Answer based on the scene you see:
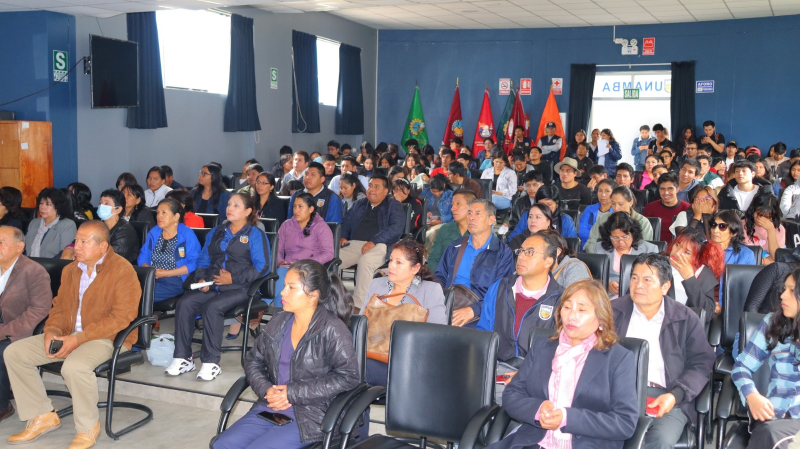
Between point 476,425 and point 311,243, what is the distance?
9.73 feet

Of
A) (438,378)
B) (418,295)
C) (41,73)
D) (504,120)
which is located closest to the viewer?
(438,378)

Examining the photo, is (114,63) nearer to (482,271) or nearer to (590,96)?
(482,271)

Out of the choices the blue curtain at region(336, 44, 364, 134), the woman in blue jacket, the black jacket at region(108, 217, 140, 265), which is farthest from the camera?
the blue curtain at region(336, 44, 364, 134)

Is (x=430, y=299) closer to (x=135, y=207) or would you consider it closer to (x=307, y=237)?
(x=307, y=237)

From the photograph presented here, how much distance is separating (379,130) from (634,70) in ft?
16.6

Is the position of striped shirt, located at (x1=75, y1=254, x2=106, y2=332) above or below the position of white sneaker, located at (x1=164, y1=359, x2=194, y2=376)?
above

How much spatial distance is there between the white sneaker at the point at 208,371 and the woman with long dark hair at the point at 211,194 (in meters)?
2.53

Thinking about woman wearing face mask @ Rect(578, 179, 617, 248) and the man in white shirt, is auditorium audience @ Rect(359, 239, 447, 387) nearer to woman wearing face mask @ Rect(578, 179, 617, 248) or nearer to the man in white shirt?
the man in white shirt

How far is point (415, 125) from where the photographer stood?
1476 centimetres

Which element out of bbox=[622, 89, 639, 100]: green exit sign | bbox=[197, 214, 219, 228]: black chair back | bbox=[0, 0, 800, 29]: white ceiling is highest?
bbox=[0, 0, 800, 29]: white ceiling

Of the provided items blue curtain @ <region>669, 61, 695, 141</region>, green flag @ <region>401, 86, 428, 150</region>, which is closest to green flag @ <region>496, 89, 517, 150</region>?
green flag @ <region>401, 86, 428, 150</region>

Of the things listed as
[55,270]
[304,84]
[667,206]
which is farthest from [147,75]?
[667,206]

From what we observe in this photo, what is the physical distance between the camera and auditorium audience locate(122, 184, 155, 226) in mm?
5867

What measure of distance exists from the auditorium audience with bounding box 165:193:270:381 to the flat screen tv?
11.8 feet
